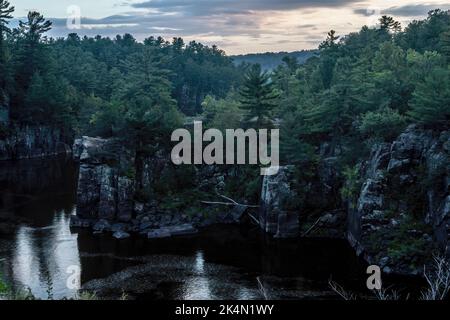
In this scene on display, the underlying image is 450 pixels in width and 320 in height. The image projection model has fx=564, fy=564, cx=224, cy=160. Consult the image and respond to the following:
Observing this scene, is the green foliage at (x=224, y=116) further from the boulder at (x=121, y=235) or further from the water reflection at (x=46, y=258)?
the water reflection at (x=46, y=258)

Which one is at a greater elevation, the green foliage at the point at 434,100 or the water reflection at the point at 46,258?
the green foliage at the point at 434,100

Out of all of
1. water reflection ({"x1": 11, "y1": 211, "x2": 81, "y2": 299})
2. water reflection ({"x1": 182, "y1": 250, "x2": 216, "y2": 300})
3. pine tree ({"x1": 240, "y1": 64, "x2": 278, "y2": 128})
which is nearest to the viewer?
water reflection ({"x1": 182, "y1": 250, "x2": 216, "y2": 300})

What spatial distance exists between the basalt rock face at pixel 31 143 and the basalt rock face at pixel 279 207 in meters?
58.8

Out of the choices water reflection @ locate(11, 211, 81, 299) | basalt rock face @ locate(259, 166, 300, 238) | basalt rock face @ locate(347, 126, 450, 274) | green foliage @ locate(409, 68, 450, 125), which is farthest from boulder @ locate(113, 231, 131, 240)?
green foliage @ locate(409, 68, 450, 125)

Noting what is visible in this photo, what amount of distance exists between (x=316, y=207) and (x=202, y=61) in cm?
10819

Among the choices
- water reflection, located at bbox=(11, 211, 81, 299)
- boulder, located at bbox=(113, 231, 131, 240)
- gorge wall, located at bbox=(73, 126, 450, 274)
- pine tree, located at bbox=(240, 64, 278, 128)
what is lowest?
boulder, located at bbox=(113, 231, 131, 240)

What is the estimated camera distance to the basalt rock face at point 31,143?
99125 millimetres

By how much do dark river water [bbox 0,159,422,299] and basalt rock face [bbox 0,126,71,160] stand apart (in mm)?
39923

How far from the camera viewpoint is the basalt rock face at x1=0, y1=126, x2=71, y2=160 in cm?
9912

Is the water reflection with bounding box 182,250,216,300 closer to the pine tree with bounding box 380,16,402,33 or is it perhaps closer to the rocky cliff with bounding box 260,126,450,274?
the rocky cliff with bounding box 260,126,450,274

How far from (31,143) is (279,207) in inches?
2484

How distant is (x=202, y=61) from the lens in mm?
158625

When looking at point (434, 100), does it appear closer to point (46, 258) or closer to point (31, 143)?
point (46, 258)

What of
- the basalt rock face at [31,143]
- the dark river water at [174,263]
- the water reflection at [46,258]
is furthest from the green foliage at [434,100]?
the basalt rock face at [31,143]
